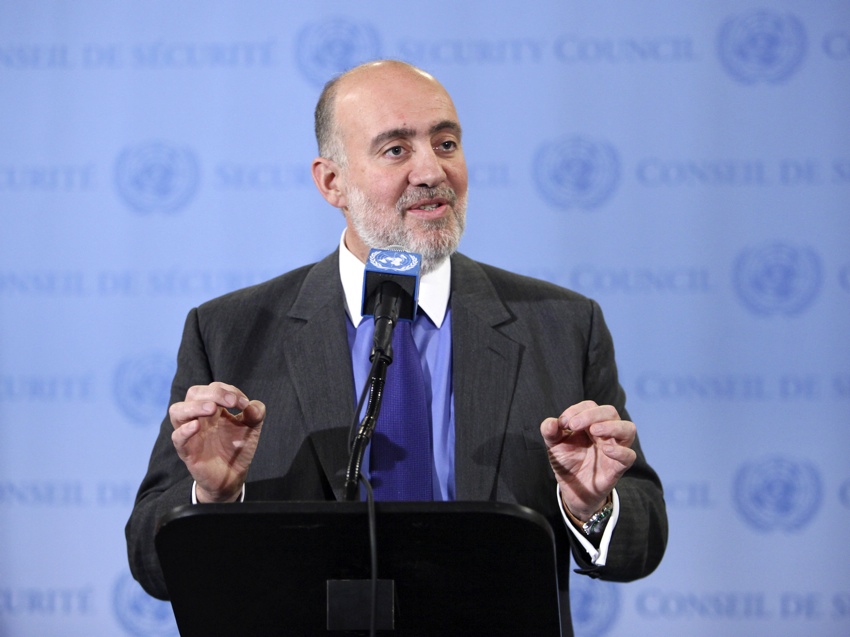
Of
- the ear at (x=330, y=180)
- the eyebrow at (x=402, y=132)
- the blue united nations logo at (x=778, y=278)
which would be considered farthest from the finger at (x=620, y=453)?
the blue united nations logo at (x=778, y=278)

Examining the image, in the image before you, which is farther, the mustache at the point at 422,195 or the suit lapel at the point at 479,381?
the mustache at the point at 422,195

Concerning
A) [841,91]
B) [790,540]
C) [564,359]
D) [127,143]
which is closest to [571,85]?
[841,91]

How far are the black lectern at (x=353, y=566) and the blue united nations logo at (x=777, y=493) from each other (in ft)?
6.18

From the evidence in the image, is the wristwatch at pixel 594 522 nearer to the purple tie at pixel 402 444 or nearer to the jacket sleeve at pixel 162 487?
the purple tie at pixel 402 444

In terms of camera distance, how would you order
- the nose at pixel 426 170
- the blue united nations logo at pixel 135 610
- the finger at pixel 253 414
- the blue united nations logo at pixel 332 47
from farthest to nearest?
the blue united nations logo at pixel 135 610, the blue united nations logo at pixel 332 47, the nose at pixel 426 170, the finger at pixel 253 414

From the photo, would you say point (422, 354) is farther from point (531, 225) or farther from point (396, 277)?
point (531, 225)

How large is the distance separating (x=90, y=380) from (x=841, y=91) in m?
2.44

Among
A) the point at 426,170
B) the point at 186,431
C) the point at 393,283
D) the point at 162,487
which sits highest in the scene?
the point at 426,170

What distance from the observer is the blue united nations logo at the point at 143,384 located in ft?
9.21

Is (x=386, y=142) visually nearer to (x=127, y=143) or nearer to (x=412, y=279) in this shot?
(x=412, y=279)

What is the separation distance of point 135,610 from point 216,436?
1.62 m

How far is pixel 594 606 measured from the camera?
286cm

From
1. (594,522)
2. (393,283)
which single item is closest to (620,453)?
(594,522)

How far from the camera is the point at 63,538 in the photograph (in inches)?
112
